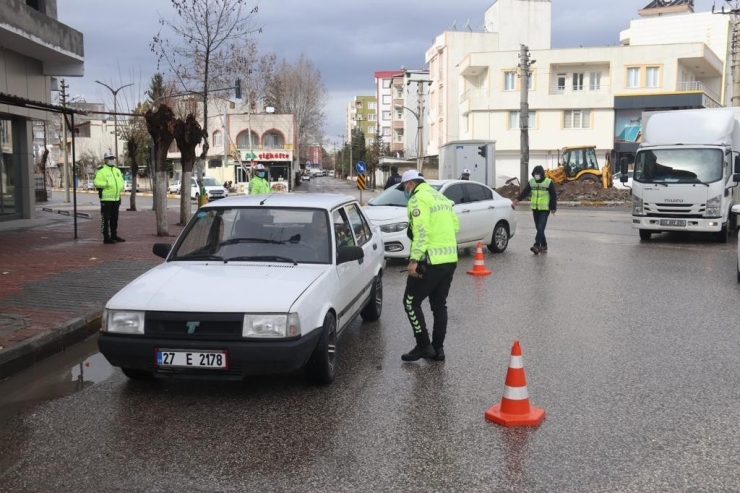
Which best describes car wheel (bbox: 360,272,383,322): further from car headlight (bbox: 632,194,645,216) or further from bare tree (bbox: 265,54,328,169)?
bare tree (bbox: 265,54,328,169)

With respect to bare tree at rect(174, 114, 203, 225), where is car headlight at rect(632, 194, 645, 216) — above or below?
Answer: below

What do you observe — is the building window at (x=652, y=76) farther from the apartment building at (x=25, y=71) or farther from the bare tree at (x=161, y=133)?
the bare tree at (x=161, y=133)

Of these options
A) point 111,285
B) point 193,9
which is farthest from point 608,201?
point 111,285

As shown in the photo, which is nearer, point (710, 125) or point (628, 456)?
point (628, 456)

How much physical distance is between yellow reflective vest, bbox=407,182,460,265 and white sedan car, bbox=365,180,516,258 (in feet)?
20.7

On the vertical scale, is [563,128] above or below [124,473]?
above

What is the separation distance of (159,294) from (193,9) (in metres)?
19.3

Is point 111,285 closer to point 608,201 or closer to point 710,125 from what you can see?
point 710,125

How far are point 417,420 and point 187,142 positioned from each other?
14.8 metres

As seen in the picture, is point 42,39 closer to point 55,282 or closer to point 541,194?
point 55,282

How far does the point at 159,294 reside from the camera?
534 cm

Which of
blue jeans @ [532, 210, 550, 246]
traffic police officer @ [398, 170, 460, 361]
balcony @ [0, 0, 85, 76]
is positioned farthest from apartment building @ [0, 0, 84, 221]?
blue jeans @ [532, 210, 550, 246]

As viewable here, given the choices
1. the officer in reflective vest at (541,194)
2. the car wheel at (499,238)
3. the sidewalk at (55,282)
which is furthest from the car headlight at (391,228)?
the sidewalk at (55,282)

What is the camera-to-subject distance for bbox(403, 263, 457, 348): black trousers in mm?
6293
